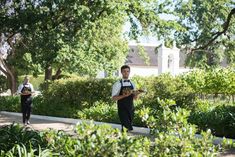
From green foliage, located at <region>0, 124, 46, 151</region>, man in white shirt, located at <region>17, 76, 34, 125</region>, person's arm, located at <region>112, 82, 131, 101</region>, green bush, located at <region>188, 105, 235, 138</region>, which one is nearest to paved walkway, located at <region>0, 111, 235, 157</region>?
man in white shirt, located at <region>17, 76, 34, 125</region>

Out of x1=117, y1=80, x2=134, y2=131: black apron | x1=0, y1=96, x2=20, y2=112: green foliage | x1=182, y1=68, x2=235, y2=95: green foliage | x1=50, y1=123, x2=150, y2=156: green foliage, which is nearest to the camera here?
x1=50, y1=123, x2=150, y2=156: green foliage

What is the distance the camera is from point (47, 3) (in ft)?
56.0

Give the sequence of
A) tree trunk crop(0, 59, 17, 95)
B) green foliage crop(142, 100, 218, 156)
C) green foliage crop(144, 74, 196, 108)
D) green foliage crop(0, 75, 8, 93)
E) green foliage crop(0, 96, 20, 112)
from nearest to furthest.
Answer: green foliage crop(142, 100, 218, 156) < green foliage crop(144, 74, 196, 108) < green foliage crop(0, 96, 20, 112) < tree trunk crop(0, 59, 17, 95) < green foliage crop(0, 75, 8, 93)

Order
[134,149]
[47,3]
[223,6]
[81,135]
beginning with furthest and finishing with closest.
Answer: [223,6] < [47,3] < [81,135] < [134,149]

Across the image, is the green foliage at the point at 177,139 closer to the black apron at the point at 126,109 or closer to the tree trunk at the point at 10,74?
the black apron at the point at 126,109

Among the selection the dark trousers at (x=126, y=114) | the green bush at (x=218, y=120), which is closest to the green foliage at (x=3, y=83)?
the green bush at (x=218, y=120)

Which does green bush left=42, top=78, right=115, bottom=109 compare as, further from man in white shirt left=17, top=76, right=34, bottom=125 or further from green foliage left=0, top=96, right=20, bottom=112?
man in white shirt left=17, top=76, right=34, bottom=125

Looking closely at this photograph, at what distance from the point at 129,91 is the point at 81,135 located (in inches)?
210

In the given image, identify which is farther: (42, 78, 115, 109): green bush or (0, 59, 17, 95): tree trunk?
(0, 59, 17, 95): tree trunk

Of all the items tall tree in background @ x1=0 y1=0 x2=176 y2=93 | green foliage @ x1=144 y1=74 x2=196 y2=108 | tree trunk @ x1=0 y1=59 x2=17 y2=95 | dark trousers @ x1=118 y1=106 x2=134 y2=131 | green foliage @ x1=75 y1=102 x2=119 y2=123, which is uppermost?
tall tree in background @ x1=0 y1=0 x2=176 y2=93

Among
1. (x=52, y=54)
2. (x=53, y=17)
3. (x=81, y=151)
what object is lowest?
(x=81, y=151)

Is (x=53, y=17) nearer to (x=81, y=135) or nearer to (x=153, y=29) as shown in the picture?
(x=153, y=29)

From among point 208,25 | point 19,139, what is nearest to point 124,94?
point 19,139

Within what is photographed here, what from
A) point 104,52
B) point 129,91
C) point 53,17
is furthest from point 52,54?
point 129,91
